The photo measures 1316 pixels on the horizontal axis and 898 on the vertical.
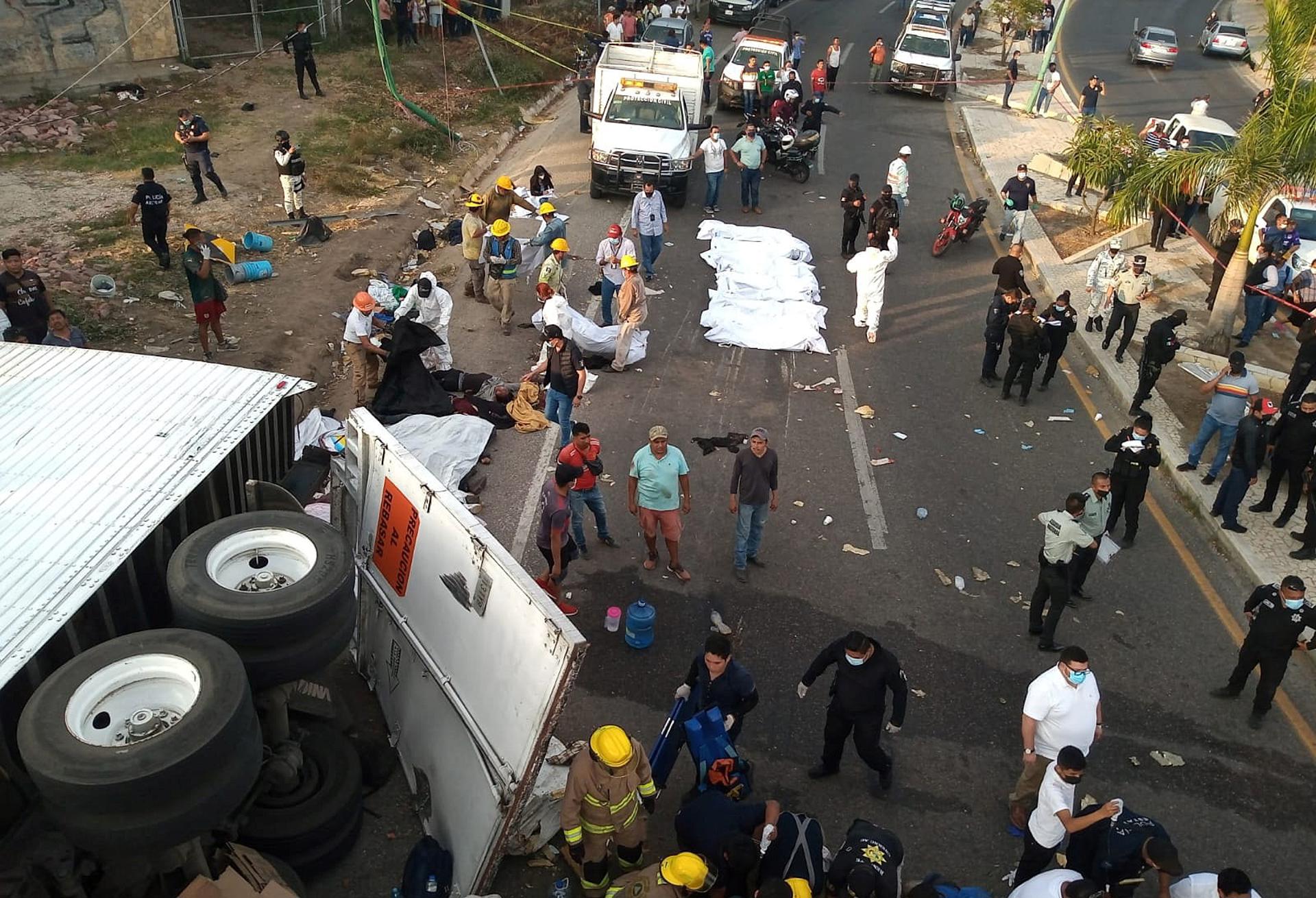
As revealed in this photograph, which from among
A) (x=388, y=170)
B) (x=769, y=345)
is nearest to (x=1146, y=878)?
(x=769, y=345)

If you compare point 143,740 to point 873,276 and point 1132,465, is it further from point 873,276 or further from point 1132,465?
point 873,276

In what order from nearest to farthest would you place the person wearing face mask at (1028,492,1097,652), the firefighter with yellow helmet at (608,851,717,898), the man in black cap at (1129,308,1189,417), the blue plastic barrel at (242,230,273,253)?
1. the firefighter with yellow helmet at (608,851,717,898)
2. the person wearing face mask at (1028,492,1097,652)
3. the man in black cap at (1129,308,1189,417)
4. the blue plastic barrel at (242,230,273,253)

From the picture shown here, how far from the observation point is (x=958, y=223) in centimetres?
1703

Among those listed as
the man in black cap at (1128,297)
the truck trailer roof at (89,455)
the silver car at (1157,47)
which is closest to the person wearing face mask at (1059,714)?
the truck trailer roof at (89,455)

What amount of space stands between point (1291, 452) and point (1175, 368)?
12.9ft

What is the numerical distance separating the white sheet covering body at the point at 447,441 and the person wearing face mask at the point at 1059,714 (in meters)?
5.46

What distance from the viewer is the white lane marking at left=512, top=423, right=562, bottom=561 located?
9.05m

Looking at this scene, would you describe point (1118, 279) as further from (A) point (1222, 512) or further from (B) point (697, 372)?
(B) point (697, 372)

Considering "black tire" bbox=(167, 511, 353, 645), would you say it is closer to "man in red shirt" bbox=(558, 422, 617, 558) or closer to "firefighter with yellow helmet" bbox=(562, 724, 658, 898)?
"firefighter with yellow helmet" bbox=(562, 724, 658, 898)

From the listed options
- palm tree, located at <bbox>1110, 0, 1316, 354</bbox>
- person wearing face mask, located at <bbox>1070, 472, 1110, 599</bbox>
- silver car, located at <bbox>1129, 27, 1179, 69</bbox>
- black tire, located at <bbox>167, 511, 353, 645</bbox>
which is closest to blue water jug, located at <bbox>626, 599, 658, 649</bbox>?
black tire, located at <bbox>167, 511, 353, 645</bbox>

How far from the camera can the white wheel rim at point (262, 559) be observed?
560 cm

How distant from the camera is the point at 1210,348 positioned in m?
13.7

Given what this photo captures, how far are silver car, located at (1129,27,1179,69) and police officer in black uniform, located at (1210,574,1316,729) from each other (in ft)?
96.8

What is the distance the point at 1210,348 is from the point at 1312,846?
871 cm
